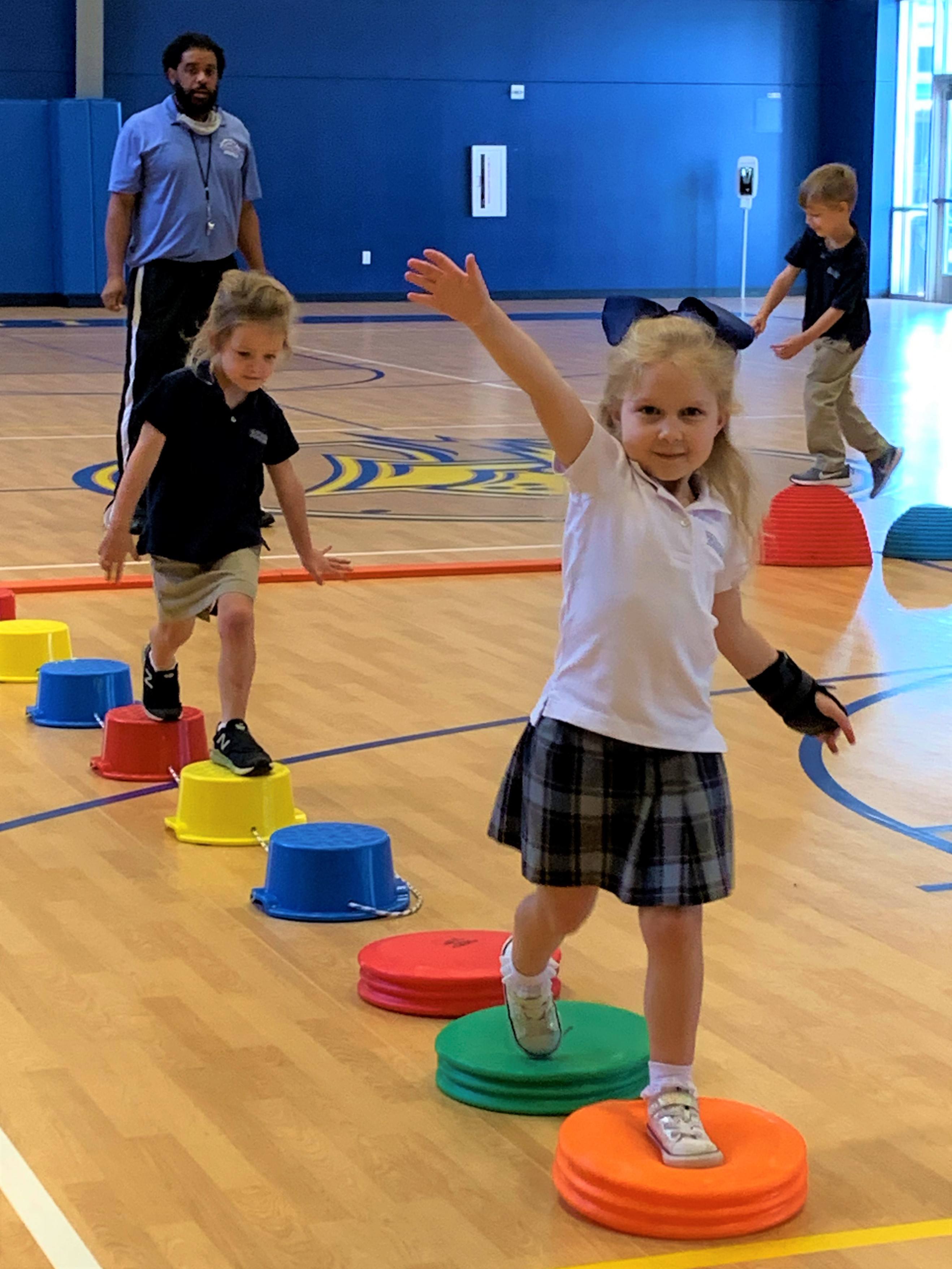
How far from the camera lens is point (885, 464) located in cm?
818

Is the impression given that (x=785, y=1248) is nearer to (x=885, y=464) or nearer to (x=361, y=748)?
(x=361, y=748)

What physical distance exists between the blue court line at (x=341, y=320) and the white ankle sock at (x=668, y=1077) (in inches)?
645

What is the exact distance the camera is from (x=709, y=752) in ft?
8.21

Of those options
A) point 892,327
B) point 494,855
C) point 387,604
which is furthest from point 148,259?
point 892,327

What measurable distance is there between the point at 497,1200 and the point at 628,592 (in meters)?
0.77

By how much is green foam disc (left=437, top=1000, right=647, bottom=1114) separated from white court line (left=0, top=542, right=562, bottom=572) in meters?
4.01

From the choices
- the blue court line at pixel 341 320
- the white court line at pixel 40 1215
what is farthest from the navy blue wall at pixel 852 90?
the white court line at pixel 40 1215

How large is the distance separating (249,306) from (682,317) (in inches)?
65.1

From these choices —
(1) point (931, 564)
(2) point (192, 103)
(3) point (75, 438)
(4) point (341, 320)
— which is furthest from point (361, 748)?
(4) point (341, 320)

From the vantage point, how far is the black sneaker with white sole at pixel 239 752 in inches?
157

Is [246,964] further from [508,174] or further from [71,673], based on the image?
[508,174]

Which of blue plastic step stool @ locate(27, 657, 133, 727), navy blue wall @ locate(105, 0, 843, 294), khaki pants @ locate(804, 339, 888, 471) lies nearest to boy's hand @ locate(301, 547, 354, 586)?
blue plastic step stool @ locate(27, 657, 133, 727)

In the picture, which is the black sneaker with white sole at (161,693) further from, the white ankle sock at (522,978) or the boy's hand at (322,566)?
the white ankle sock at (522,978)

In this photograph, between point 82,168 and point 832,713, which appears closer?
point 832,713
